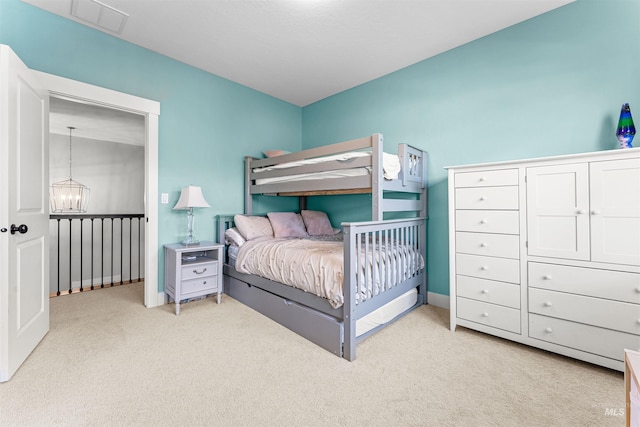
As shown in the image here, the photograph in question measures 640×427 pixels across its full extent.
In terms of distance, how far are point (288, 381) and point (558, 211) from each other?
203cm

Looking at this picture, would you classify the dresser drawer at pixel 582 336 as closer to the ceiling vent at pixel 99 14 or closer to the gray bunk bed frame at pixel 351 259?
the gray bunk bed frame at pixel 351 259

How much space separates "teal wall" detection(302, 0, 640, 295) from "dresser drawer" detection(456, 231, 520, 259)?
0.61 meters

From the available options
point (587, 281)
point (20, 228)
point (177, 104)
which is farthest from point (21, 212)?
point (587, 281)

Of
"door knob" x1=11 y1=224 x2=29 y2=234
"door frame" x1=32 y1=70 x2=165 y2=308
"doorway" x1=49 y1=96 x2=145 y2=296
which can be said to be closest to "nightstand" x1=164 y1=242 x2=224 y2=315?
"door frame" x1=32 y1=70 x2=165 y2=308

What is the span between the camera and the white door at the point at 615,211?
62.1 inches

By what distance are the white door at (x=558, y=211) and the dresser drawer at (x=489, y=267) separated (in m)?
0.17

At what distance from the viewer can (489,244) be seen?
82.7 inches

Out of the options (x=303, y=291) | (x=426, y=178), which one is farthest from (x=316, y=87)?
(x=303, y=291)

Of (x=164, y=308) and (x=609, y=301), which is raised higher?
(x=609, y=301)

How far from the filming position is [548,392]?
1512mm

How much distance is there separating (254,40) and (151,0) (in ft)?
2.73

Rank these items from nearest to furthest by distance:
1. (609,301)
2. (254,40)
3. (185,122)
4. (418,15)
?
(609,301) → (418,15) → (254,40) → (185,122)

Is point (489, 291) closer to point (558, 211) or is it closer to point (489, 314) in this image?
point (489, 314)

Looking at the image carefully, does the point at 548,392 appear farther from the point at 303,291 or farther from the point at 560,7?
the point at 560,7
